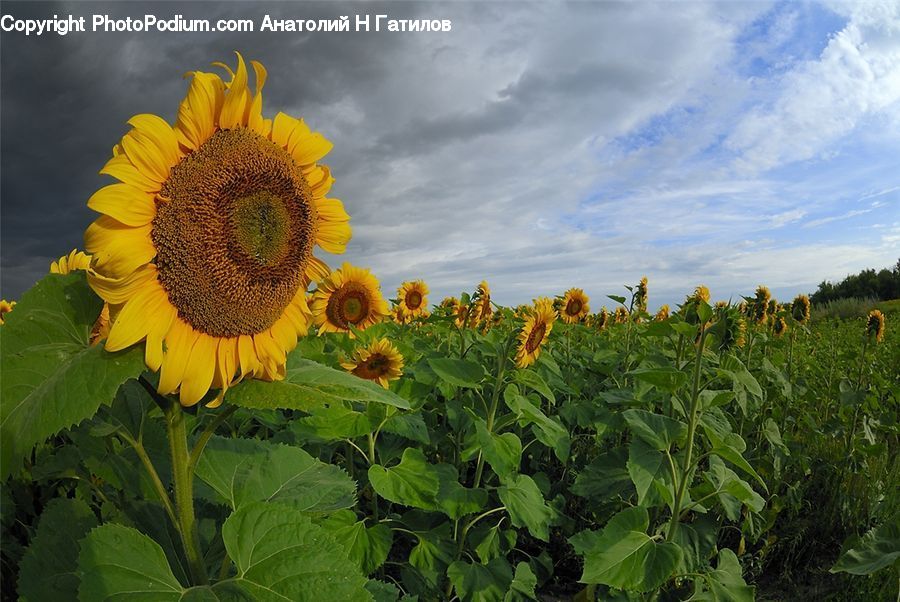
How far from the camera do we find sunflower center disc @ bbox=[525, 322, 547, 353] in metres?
4.07

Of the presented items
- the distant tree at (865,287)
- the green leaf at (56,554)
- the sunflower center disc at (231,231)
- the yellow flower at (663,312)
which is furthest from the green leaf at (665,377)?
the distant tree at (865,287)

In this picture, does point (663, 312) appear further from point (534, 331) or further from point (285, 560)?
point (285, 560)

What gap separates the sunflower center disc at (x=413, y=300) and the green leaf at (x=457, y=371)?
13.0ft

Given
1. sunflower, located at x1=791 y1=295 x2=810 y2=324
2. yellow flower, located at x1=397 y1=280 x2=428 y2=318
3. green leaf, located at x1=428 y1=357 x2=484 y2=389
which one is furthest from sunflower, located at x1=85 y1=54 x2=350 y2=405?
sunflower, located at x1=791 y1=295 x2=810 y2=324

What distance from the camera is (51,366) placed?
50.7 inches

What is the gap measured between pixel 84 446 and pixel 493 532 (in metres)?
2.09

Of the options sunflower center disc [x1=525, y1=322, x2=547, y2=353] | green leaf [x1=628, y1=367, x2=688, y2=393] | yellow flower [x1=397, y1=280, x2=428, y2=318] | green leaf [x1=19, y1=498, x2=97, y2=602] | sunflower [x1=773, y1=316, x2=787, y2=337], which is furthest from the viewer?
sunflower [x1=773, y1=316, x2=787, y2=337]

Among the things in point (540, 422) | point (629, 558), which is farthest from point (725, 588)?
point (540, 422)

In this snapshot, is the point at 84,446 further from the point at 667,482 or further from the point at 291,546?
the point at 667,482

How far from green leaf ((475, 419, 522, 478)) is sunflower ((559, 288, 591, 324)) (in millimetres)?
4209

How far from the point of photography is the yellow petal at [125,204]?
1333mm

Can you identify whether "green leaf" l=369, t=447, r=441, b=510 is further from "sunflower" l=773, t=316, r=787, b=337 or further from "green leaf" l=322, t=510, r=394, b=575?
"sunflower" l=773, t=316, r=787, b=337

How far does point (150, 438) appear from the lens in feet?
6.59

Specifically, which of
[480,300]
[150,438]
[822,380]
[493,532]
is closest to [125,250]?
[150,438]
